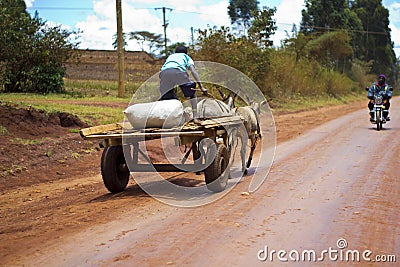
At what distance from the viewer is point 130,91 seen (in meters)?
26.9

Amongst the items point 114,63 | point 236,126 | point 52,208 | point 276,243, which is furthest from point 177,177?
point 114,63

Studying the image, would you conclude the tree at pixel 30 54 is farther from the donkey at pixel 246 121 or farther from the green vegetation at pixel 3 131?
the donkey at pixel 246 121

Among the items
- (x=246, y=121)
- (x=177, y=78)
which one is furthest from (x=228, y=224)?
(x=246, y=121)

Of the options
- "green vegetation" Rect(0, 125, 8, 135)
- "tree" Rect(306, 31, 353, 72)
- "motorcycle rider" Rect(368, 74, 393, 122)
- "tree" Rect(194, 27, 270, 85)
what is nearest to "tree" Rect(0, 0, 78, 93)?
"tree" Rect(194, 27, 270, 85)

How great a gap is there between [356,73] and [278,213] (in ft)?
179

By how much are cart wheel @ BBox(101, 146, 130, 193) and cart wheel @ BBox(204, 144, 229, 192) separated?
1.28 meters

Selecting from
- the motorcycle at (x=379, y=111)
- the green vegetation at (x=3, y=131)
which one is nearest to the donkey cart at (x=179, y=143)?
the green vegetation at (x=3, y=131)

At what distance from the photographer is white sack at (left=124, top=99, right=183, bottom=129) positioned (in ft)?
24.3

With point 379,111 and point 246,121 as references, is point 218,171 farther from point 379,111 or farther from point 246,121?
point 379,111

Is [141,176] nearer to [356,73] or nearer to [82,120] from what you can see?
[82,120]

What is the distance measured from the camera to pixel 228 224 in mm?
6066

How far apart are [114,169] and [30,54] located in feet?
60.1

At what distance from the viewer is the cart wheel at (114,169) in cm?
782

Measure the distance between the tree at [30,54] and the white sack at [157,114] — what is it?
17.4 m
